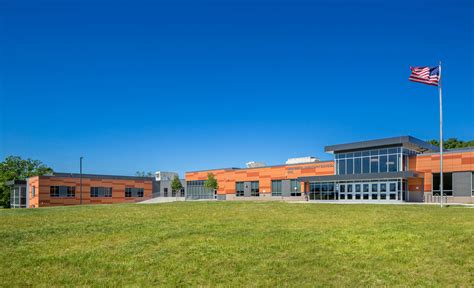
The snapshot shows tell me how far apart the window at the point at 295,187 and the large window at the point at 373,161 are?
331 inches

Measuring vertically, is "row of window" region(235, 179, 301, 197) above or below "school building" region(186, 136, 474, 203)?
below

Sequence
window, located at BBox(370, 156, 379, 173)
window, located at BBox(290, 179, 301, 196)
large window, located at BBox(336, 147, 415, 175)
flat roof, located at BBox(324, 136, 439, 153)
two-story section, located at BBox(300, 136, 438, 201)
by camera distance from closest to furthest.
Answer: two-story section, located at BBox(300, 136, 438, 201), flat roof, located at BBox(324, 136, 439, 153), large window, located at BBox(336, 147, 415, 175), window, located at BBox(370, 156, 379, 173), window, located at BBox(290, 179, 301, 196)

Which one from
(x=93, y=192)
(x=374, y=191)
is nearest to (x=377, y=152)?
(x=374, y=191)

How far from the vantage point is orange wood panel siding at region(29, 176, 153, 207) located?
6109cm

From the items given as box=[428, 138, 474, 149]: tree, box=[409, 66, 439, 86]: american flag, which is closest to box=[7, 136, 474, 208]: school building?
box=[409, 66, 439, 86]: american flag

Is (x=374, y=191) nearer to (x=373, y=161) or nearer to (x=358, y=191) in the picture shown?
(x=358, y=191)

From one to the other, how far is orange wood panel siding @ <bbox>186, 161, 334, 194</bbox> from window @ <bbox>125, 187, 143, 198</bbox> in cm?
917

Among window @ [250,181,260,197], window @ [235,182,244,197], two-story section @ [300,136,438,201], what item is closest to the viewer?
two-story section @ [300,136,438,201]

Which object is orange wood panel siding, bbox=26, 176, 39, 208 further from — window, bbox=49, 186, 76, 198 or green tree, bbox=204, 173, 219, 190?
green tree, bbox=204, 173, 219, 190

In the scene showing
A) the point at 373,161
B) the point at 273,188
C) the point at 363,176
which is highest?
the point at 373,161

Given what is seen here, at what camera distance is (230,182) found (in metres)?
66.0

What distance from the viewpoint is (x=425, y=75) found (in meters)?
30.7

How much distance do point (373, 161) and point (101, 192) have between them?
4615 cm

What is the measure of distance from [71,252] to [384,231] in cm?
1028
